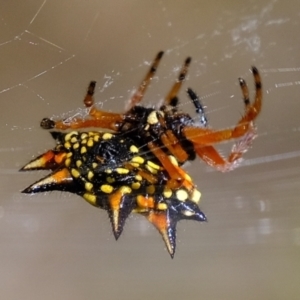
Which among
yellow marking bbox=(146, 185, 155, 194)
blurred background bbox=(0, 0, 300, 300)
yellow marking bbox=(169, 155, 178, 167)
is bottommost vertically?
blurred background bbox=(0, 0, 300, 300)

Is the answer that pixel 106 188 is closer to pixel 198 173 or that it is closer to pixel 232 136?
pixel 232 136

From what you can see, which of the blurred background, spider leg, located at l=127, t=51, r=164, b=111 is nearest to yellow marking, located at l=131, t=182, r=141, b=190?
spider leg, located at l=127, t=51, r=164, b=111

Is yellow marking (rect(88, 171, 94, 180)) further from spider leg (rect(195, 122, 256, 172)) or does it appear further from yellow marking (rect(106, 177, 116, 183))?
spider leg (rect(195, 122, 256, 172))

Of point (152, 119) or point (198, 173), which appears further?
point (198, 173)

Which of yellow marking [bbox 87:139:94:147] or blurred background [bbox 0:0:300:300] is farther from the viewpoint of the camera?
blurred background [bbox 0:0:300:300]

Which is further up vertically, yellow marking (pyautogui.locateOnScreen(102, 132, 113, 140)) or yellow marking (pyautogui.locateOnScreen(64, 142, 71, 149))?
yellow marking (pyautogui.locateOnScreen(64, 142, 71, 149))

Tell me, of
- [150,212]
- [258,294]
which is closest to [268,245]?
[258,294]

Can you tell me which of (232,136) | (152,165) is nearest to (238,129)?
(232,136)
